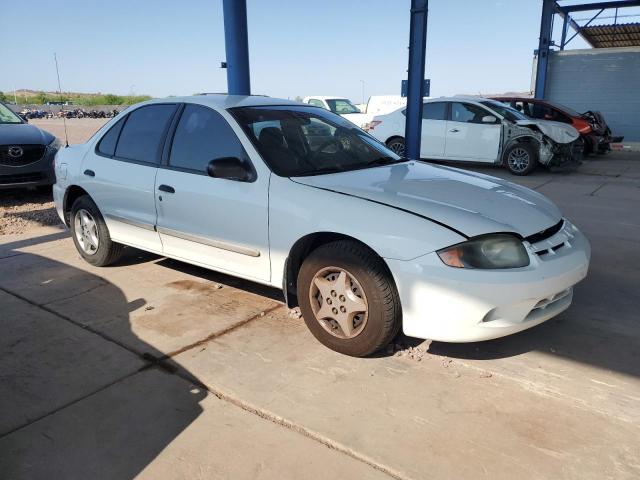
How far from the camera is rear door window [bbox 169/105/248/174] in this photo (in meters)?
3.65

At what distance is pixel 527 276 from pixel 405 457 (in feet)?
3.85

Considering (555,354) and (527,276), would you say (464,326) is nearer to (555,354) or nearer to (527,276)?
(527,276)

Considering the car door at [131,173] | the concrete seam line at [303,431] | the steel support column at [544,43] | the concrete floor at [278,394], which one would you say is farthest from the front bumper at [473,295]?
the steel support column at [544,43]

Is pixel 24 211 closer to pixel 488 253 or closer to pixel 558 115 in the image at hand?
pixel 488 253

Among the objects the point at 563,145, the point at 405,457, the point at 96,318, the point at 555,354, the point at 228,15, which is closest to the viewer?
the point at 405,457

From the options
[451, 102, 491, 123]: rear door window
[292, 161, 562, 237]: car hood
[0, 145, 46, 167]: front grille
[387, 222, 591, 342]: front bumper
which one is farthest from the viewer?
[451, 102, 491, 123]: rear door window

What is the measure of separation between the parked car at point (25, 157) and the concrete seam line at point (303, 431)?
20.4 ft

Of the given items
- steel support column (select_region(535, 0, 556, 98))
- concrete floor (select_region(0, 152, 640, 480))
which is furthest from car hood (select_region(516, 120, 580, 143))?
steel support column (select_region(535, 0, 556, 98))

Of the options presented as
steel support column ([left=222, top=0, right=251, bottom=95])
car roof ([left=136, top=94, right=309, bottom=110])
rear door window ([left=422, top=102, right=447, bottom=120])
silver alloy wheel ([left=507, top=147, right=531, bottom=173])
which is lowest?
silver alloy wheel ([left=507, top=147, right=531, bottom=173])

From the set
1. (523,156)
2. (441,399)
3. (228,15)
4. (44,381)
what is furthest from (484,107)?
(44,381)

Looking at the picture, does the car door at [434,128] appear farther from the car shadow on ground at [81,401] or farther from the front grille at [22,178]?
the car shadow on ground at [81,401]

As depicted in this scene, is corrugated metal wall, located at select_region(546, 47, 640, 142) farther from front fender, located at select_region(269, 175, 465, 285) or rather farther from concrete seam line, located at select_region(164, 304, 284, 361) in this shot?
front fender, located at select_region(269, 175, 465, 285)

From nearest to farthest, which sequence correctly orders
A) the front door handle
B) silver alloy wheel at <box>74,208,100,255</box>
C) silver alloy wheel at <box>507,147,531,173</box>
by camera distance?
the front door handle, silver alloy wheel at <box>74,208,100,255</box>, silver alloy wheel at <box>507,147,531,173</box>

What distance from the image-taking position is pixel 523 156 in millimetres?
10500
